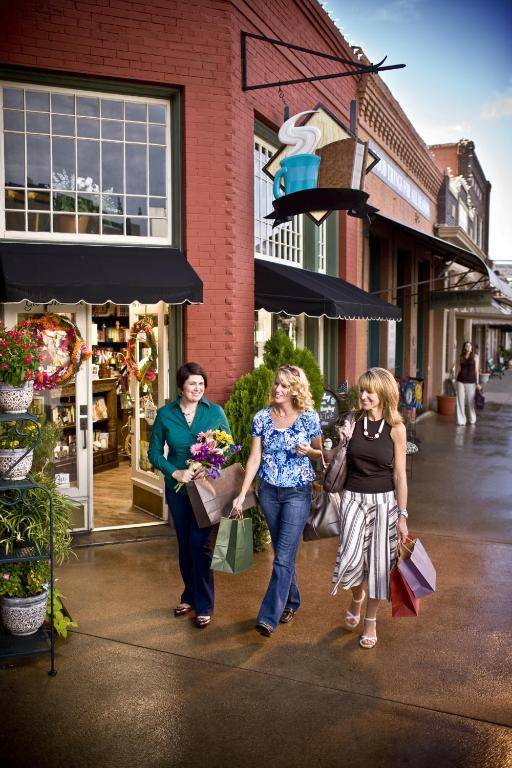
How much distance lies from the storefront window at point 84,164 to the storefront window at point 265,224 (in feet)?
6.23

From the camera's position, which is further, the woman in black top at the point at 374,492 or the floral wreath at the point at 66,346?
the floral wreath at the point at 66,346

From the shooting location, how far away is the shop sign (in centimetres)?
1492

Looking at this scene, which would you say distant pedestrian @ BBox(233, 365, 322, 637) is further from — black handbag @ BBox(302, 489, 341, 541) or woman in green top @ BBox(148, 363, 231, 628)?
woman in green top @ BBox(148, 363, 231, 628)

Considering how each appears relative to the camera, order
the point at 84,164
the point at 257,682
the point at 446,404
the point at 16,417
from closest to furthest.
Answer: the point at 257,682, the point at 16,417, the point at 84,164, the point at 446,404

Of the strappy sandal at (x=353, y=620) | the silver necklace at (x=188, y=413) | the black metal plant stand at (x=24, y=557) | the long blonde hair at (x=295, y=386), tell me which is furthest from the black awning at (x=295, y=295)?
the black metal plant stand at (x=24, y=557)

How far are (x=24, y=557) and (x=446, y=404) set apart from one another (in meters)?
17.3

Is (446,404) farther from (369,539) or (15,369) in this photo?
(15,369)

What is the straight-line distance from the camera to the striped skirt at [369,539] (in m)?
5.08

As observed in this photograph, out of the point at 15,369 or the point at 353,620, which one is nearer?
the point at 15,369

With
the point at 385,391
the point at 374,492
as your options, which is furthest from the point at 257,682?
the point at 385,391

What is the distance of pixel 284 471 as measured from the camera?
17.0ft

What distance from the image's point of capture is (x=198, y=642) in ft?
16.8

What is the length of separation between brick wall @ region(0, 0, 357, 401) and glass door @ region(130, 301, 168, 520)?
450 millimetres

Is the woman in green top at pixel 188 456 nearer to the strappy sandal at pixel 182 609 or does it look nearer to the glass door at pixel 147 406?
the strappy sandal at pixel 182 609
